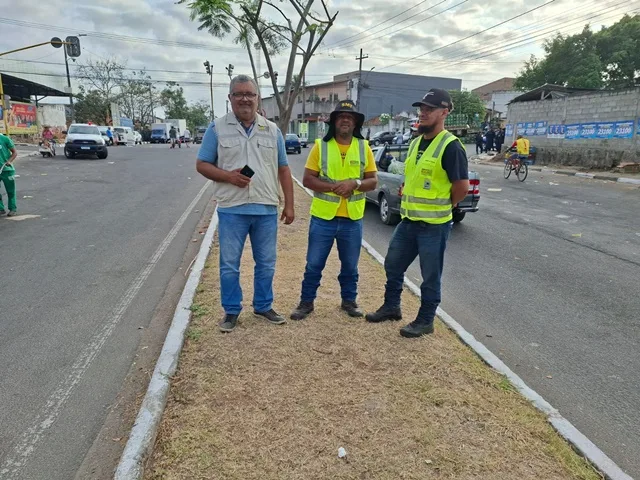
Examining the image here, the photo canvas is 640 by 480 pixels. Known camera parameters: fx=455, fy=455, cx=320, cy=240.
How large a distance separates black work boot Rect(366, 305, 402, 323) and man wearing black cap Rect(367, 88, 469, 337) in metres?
0.25

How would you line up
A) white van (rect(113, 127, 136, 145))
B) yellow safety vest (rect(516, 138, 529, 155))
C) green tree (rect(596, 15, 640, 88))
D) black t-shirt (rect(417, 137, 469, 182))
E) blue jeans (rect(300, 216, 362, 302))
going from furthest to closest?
white van (rect(113, 127, 136, 145))
green tree (rect(596, 15, 640, 88))
yellow safety vest (rect(516, 138, 529, 155))
blue jeans (rect(300, 216, 362, 302))
black t-shirt (rect(417, 137, 469, 182))

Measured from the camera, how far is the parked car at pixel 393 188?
8.58 m

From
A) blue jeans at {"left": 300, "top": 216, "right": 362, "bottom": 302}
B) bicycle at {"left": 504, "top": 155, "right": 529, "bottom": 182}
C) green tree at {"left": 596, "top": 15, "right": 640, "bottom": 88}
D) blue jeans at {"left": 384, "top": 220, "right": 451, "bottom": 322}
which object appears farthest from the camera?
green tree at {"left": 596, "top": 15, "right": 640, "bottom": 88}

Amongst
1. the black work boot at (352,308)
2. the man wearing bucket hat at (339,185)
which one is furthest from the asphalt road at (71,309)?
the black work boot at (352,308)

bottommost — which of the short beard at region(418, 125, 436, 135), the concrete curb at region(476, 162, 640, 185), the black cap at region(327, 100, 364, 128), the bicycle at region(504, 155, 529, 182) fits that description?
the concrete curb at region(476, 162, 640, 185)

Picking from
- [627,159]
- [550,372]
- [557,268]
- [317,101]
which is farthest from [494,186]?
[317,101]

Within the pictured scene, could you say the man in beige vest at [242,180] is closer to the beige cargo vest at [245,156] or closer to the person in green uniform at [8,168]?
the beige cargo vest at [245,156]

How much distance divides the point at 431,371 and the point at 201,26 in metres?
7.83

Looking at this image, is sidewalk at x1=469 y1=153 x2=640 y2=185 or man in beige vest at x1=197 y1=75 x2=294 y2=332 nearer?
man in beige vest at x1=197 y1=75 x2=294 y2=332

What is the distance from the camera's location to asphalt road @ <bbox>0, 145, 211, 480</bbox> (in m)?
2.76

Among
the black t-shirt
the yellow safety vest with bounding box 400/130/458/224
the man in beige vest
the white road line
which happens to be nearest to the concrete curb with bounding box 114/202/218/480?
the man in beige vest

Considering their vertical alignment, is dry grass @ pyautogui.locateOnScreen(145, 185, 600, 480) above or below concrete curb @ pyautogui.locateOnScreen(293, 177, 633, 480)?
above

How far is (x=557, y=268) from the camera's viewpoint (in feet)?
20.6

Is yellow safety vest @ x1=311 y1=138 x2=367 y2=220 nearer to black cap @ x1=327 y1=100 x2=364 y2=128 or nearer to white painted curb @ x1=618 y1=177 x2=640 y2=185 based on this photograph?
black cap @ x1=327 y1=100 x2=364 y2=128
